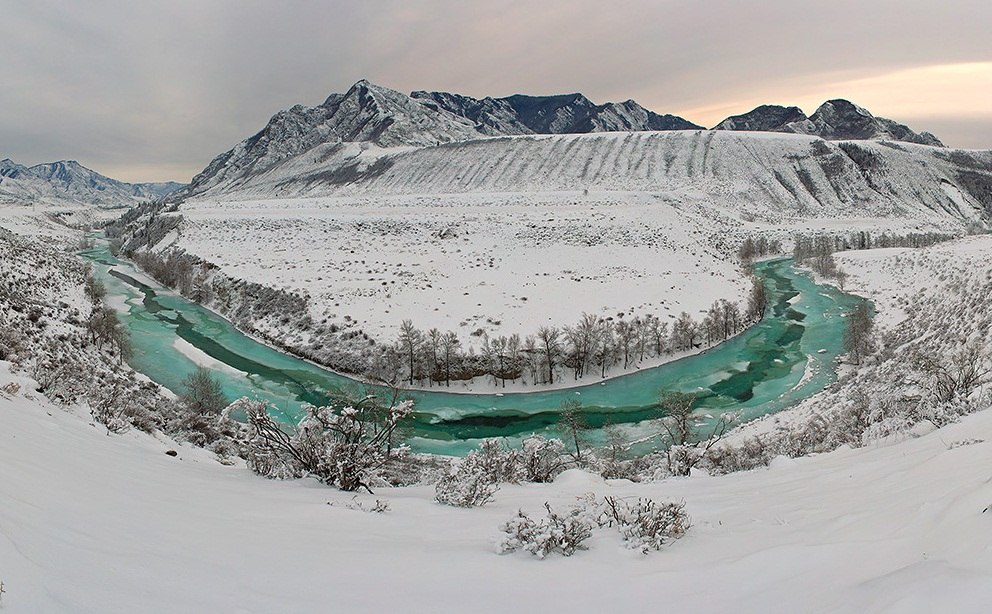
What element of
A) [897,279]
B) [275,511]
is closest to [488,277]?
[897,279]

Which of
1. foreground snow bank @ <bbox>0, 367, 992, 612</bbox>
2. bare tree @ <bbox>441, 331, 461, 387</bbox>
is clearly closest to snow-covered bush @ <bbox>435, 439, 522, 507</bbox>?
foreground snow bank @ <bbox>0, 367, 992, 612</bbox>

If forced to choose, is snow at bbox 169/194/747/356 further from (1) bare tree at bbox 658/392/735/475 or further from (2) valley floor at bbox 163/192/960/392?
(1) bare tree at bbox 658/392/735/475

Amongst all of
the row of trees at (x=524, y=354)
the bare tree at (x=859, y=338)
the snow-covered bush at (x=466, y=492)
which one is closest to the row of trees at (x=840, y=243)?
the bare tree at (x=859, y=338)

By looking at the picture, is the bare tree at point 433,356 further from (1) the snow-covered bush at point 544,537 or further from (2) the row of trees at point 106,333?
(1) the snow-covered bush at point 544,537

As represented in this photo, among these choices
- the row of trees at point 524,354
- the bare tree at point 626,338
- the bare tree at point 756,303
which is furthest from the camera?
the bare tree at point 756,303

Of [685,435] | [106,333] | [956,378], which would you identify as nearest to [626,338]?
[685,435]
